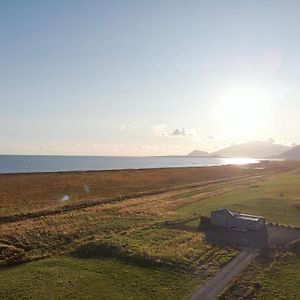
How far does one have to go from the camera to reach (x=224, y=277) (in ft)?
109

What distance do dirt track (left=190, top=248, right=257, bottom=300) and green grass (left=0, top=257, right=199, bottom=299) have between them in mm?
1149

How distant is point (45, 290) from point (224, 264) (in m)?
16.9

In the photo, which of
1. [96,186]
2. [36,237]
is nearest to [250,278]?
[36,237]

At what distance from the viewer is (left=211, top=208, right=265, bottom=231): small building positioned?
162ft

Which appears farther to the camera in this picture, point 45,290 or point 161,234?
point 161,234

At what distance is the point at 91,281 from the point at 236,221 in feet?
80.2

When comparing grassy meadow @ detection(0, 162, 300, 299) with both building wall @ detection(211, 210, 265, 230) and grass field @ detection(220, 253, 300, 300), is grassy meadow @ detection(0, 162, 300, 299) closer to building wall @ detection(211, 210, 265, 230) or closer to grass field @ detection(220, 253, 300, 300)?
grass field @ detection(220, 253, 300, 300)

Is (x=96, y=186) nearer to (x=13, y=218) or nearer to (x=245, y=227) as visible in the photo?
(x=13, y=218)

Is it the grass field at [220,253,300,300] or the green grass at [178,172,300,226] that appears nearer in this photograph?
the grass field at [220,253,300,300]

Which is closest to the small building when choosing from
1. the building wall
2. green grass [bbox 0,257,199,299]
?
the building wall

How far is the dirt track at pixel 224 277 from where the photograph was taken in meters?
29.7

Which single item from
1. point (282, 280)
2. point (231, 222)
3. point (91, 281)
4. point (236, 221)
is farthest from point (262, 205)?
point (91, 281)

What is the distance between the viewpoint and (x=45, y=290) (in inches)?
1205

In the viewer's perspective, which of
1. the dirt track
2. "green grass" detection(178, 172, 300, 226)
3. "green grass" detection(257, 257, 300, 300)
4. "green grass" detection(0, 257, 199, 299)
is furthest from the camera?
"green grass" detection(178, 172, 300, 226)
